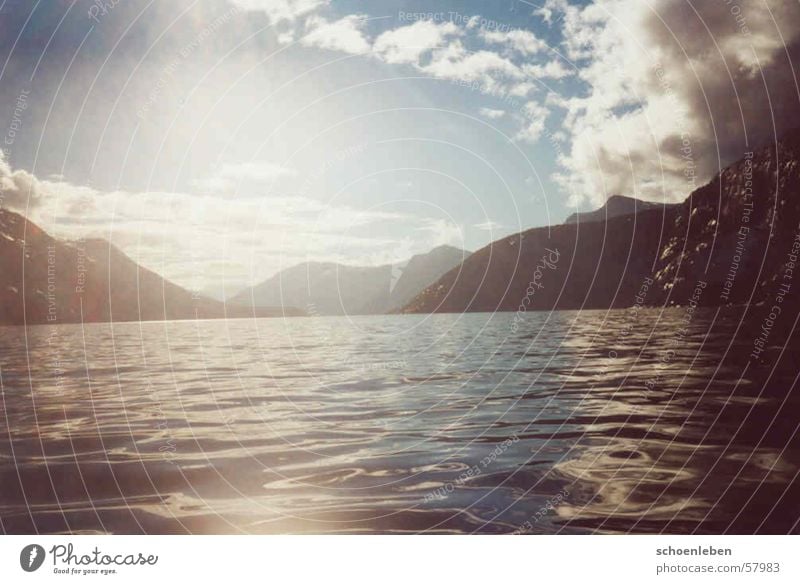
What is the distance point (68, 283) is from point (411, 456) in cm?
10724

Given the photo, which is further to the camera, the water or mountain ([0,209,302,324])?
mountain ([0,209,302,324])

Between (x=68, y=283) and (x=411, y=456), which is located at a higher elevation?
(x=68, y=283)

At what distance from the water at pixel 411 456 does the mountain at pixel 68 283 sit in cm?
253

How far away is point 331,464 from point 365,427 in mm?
2501

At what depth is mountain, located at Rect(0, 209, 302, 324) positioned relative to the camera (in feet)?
35.7

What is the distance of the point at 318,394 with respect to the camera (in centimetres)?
1585

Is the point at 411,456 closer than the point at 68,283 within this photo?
Yes

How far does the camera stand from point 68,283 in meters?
99.9

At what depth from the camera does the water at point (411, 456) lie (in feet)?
25.7

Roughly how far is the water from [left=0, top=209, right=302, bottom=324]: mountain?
2.53 meters

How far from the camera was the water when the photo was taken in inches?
309

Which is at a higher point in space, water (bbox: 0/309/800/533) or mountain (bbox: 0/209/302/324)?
mountain (bbox: 0/209/302/324)
